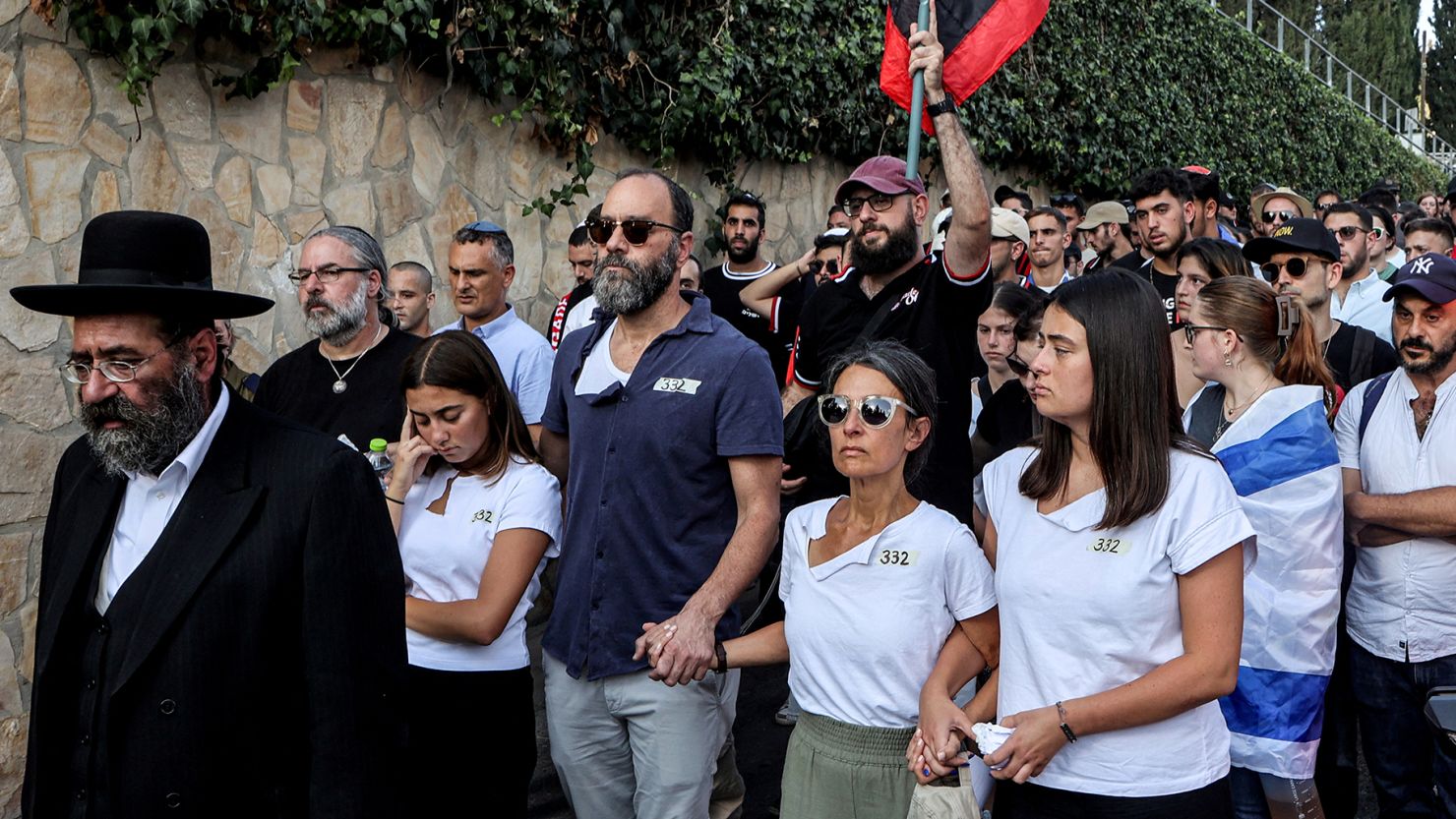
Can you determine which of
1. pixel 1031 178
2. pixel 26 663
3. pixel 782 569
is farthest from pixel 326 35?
pixel 1031 178

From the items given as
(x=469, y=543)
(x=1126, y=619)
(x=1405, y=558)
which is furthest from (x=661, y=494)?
(x=1405, y=558)

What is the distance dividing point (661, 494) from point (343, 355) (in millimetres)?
1744

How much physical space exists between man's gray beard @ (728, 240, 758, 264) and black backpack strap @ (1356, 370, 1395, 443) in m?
4.67

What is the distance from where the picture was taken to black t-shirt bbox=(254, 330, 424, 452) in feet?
14.8

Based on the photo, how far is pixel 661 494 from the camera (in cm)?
370

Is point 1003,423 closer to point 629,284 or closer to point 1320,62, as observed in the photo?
point 629,284

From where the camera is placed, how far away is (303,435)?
102 inches

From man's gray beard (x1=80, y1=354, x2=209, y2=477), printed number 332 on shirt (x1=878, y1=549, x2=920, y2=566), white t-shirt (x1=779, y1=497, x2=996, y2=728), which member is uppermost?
man's gray beard (x1=80, y1=354, x2=209, y2=477)

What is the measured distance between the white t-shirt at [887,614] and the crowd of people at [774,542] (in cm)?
1

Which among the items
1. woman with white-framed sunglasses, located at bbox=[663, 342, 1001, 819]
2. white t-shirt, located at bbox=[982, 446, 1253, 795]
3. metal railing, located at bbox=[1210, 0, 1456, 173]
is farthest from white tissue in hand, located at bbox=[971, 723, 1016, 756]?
metal railing, located at bbox=[1210, 0, 1456, 173]

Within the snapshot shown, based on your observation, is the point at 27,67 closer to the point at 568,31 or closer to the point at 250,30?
Answer: the point at 250,30

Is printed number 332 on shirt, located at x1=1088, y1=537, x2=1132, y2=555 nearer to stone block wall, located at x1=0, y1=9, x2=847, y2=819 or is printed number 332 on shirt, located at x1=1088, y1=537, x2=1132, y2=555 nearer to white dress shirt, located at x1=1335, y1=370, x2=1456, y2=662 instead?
white dress shirt, located at x1=1335, y1=370, x2=1456, y2=662

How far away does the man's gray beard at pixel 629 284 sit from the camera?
382cm

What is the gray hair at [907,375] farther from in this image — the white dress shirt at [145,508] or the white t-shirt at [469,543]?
the white dress shirt at [145,508]
